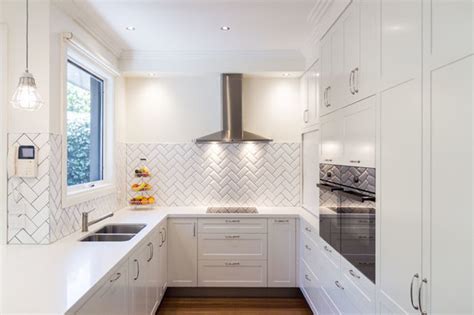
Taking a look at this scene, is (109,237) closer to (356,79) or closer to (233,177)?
(233,177)

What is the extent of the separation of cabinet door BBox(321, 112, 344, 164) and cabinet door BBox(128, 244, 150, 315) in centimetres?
162

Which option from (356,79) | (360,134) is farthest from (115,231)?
(356,79)

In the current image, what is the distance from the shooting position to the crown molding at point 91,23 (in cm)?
239

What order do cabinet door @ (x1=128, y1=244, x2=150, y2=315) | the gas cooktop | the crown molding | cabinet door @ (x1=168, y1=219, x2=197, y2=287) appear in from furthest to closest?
the gas cooktop < cabinet door @ (x1=168, y1=219, x2=197, y2=287) < the crown molding < cabinet door @ (x1=128, y1=244, x2=150, y2=315)

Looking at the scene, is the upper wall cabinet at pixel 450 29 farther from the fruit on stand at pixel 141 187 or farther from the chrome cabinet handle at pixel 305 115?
the fruit on stand at pixel 141 187

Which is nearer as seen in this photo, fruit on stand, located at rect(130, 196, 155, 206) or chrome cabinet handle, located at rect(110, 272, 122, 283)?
chrome cabinet handle, located at rect(110, 272, 122, 283)

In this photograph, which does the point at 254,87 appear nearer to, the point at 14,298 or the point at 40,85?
the point at 40,85

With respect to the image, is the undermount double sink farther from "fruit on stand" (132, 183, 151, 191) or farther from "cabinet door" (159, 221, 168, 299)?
"fruit on stand" (132, 183, 151, 191)

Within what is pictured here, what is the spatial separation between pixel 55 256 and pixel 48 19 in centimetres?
163

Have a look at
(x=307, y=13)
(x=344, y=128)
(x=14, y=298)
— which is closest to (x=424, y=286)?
(x=344, y=128)

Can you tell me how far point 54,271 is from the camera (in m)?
1.67

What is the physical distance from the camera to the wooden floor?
3.16 meters

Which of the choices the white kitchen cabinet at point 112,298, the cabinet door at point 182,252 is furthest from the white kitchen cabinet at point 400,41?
the cabinet door at point 182,252

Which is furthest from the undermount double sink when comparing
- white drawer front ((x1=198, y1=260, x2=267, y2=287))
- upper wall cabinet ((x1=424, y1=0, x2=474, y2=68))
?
upper wall cabinet ((x1=424, y1=0, x2=474, y2=68))
